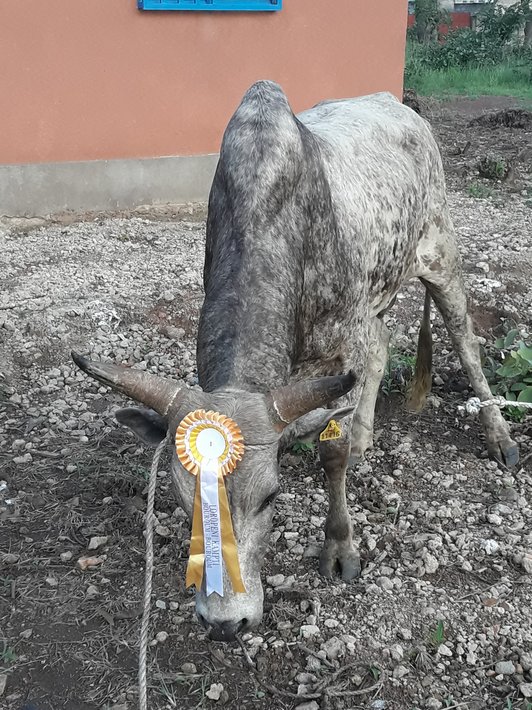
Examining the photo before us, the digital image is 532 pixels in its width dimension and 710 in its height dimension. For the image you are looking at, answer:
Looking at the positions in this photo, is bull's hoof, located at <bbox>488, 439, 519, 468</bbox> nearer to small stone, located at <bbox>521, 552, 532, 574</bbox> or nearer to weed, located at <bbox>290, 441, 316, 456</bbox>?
small stone, located at <bbox>521, 552, 532, 574</bbox>

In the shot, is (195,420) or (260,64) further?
(260,64)

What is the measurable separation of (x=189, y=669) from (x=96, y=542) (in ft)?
3.15

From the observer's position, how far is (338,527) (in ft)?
12.4

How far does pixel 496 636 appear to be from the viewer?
11.0 feet

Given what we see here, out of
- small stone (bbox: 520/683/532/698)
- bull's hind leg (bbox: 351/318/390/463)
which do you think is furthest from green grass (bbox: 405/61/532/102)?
small stone (bbox: 520/683/532/698)

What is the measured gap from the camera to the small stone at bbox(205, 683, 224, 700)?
3.04 meters

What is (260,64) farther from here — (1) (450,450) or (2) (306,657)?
(2) (306,657)

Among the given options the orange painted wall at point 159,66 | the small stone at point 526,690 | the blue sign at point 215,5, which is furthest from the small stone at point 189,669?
the blue sign at point 215,5

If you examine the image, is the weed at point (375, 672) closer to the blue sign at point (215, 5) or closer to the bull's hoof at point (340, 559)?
the bull's hoof at point (340, 559)

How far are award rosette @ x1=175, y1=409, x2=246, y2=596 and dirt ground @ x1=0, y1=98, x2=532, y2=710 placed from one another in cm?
84

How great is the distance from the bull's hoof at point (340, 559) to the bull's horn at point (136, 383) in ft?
4.82

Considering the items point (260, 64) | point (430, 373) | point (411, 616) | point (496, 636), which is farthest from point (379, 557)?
point (260, 64)

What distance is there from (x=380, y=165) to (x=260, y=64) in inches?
193

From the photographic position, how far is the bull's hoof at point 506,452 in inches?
185
